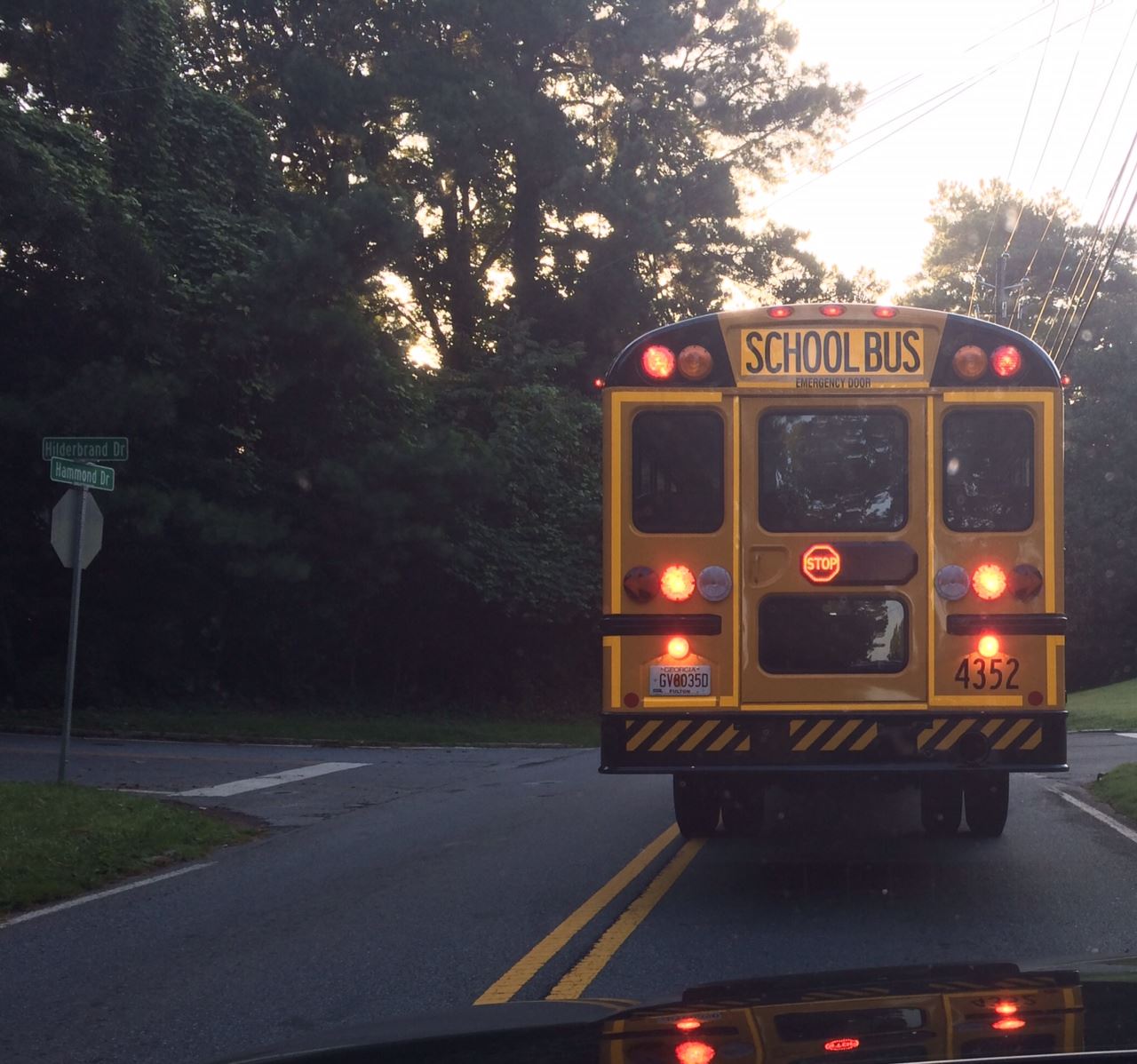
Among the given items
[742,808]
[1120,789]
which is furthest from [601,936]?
[1120,789]

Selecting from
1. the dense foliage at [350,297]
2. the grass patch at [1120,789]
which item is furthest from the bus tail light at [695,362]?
the dense foliage at [350,297]

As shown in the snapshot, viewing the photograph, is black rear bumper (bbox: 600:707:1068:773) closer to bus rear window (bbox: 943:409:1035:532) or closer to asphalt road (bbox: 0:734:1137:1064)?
asphalt road (bbox: 0:734:1137:1064)

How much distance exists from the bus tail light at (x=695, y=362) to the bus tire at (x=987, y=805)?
11.6 feet

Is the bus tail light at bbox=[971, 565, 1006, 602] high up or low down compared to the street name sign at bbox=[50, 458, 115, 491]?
down

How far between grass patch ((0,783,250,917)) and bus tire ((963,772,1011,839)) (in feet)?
18.8

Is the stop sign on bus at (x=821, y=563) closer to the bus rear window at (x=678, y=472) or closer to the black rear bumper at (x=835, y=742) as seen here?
the bus rear window at (x=678, y=472)

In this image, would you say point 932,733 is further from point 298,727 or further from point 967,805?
point 298,727

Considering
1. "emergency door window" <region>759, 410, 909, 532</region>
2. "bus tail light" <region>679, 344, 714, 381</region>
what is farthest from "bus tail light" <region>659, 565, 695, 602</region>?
"bus tail light" <region>679, 344, 714, 381</region>

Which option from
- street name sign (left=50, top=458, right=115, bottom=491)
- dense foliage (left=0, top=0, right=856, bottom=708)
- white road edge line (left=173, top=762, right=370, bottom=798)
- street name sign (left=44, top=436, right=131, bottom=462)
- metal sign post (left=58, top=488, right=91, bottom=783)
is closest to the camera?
street name sign (left=50, top=458, right=115, bottom=491)

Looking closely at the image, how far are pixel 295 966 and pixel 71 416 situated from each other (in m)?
16.4

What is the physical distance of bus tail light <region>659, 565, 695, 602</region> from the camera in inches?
339

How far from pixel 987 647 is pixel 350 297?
61.2 ft

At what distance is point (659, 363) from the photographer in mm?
8805

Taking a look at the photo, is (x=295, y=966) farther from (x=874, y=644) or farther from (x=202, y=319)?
(x=202, y=319)
